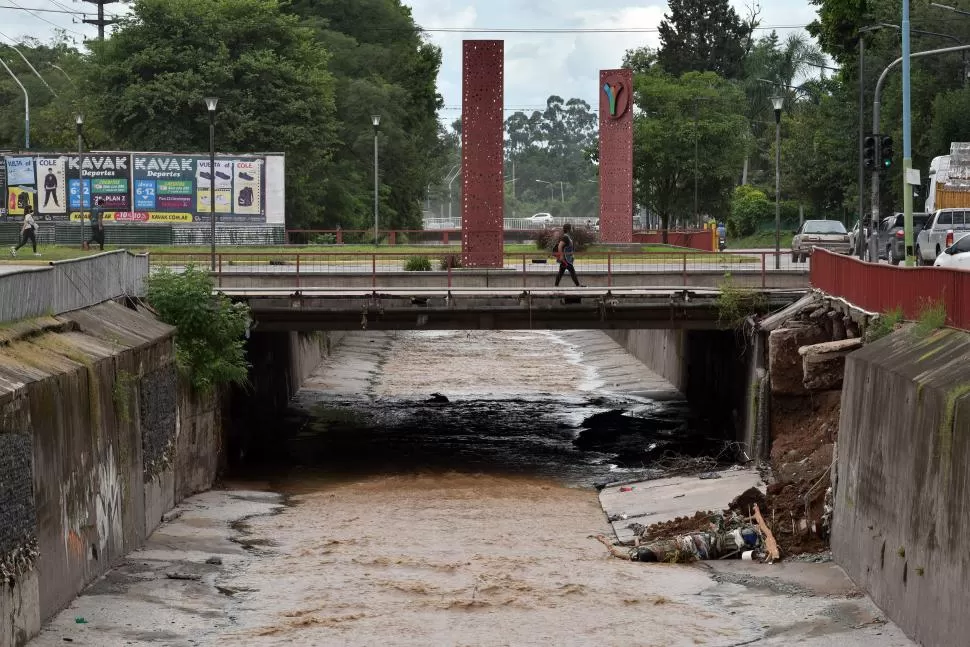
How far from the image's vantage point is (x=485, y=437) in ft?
138

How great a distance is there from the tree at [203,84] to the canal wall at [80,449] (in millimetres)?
44765

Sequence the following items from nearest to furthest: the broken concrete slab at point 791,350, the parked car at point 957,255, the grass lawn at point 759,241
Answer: the broken concrete slab at point 791,350
the parked car at point 957,255
the grass lawn at point 759,241

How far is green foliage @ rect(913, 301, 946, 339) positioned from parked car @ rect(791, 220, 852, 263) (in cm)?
3057

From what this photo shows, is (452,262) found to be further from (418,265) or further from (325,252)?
(325,252)

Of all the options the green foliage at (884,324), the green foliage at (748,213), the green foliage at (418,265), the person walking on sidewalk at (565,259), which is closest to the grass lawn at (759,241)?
the green foliage at (748,213)

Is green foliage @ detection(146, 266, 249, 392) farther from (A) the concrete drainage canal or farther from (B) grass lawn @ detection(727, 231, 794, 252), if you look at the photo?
(B) grass lawn @ detection(727, 231, 794, 252)

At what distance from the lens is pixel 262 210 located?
212 ft

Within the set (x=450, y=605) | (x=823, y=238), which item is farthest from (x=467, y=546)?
(x=823, y=238)

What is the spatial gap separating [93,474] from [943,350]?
1230 centimetres

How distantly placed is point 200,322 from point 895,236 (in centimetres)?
2086

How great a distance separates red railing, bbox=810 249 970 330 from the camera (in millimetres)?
19625

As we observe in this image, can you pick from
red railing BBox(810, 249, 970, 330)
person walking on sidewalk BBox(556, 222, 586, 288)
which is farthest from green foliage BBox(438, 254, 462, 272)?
red railing BBox(810, 249, 970, 330)

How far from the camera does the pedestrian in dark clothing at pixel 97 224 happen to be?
51.9 m

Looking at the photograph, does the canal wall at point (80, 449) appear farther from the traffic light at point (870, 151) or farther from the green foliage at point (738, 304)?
the traffic light at point (870, 151)
